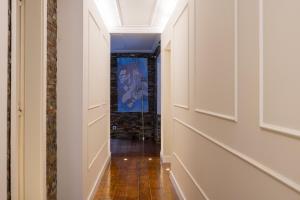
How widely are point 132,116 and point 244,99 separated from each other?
9.01 meters

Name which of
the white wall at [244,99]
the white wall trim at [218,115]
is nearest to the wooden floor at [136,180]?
the white wall at [244,99]

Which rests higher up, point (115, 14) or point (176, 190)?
point (115, 14)

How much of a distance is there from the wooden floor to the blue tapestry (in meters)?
3.52

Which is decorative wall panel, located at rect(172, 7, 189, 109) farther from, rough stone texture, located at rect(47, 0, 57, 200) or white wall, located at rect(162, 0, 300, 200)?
rough stone texture, located at rect(47, 0, 57, 200)

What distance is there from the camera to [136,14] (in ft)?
19.0

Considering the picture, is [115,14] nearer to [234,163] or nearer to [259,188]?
[234,163]

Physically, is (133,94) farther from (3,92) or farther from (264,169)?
(264,169)

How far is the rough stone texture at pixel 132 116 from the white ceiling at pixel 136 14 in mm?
3919

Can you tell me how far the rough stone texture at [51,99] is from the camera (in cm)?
315

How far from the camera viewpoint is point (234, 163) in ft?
6.71

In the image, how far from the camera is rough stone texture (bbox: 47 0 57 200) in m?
3.15

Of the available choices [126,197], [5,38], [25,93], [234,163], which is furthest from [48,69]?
[126,197]

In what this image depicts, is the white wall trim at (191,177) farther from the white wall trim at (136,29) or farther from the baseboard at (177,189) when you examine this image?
the white wall trim at (136,29)

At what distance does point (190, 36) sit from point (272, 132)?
7.22 feet
